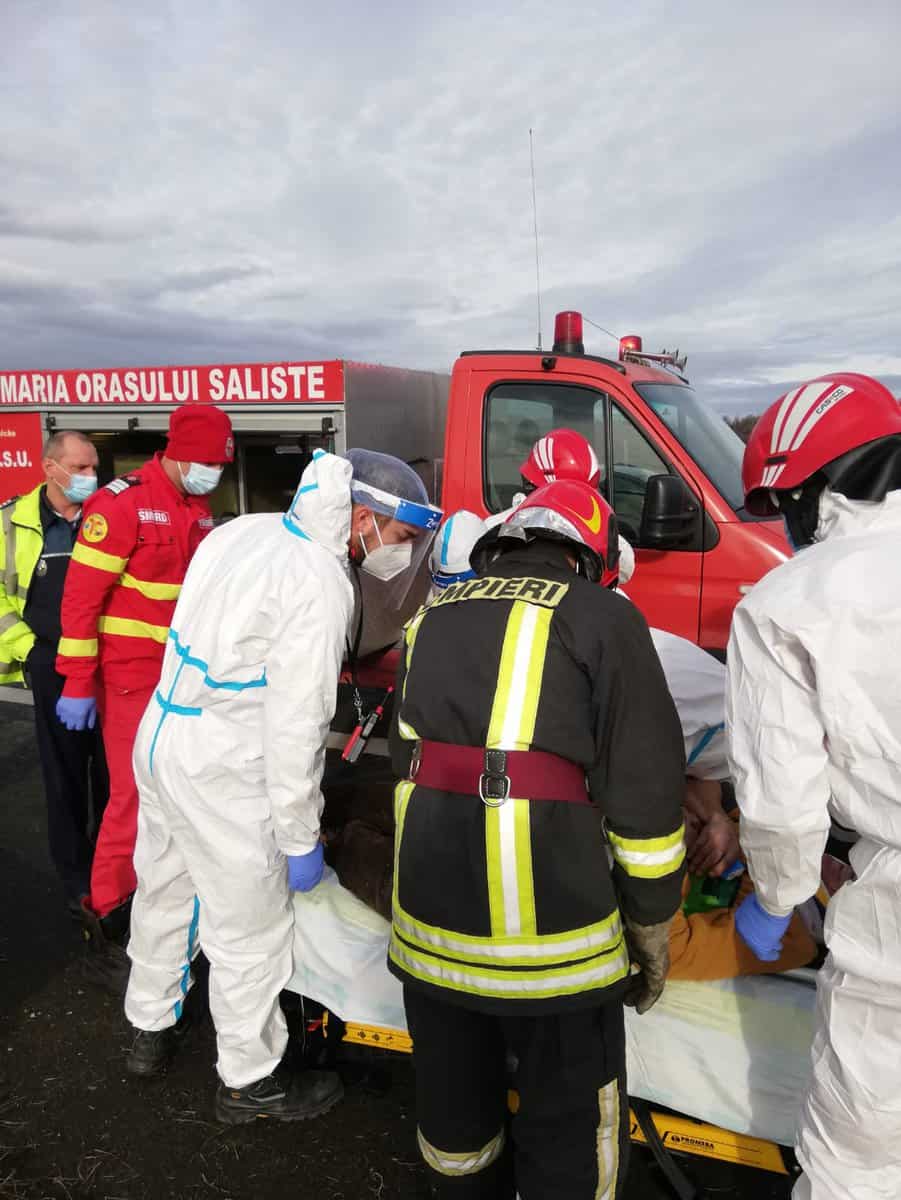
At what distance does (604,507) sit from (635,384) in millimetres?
2305

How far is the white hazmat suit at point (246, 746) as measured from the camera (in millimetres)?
2107

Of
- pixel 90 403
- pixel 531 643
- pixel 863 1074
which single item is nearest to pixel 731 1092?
pixel 863 1074

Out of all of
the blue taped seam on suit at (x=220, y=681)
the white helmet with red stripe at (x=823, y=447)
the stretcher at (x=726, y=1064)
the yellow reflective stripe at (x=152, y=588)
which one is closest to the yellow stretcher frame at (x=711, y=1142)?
the stretcher at (x=726, y=1064)

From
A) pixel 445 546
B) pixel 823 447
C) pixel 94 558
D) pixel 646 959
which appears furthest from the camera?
pixel 445 546

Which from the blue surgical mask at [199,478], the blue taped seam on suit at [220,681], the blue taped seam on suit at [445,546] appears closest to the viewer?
the blue taped seam on suit at [220,681]

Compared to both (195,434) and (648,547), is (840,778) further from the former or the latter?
(195,434)

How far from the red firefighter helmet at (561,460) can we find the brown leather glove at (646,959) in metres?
2.13

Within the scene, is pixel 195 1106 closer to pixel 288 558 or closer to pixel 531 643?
pixel 288 558

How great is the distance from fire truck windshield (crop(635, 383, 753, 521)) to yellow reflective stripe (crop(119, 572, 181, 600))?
234 centimetres

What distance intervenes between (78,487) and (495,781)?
9.19ft

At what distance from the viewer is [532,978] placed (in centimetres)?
153

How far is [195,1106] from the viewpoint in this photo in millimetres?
2504

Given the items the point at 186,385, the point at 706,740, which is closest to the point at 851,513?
the point at 706,740

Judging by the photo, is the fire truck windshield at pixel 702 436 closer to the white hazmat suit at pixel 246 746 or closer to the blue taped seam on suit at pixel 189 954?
the white hazmat suit at pixel 246 746
